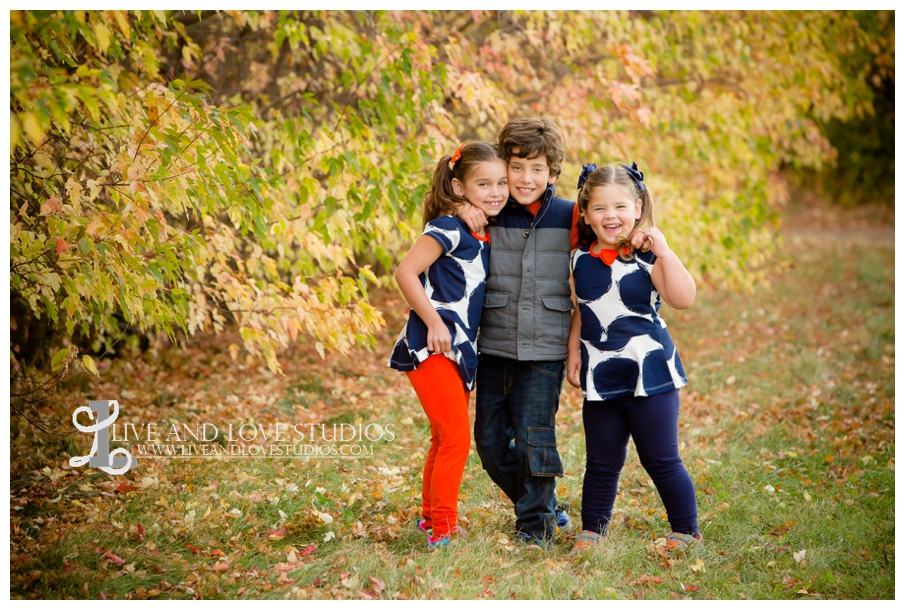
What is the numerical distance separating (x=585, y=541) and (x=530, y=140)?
1.58m

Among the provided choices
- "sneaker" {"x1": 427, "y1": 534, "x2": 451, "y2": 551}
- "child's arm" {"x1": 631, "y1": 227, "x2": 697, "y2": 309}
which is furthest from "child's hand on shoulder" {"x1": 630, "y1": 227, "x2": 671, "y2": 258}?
"sneaker" {"x1": 427, "y1": 534, "x2": 451, "y2": 551}

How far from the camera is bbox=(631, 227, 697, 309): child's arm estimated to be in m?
2.81

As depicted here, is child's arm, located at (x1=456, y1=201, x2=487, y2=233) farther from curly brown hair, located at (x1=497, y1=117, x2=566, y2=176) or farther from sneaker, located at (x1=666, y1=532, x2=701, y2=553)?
sneaker, located at (x1=666, y1=532, x2=701, y2=553)

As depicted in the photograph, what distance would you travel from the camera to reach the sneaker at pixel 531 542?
9.94ft

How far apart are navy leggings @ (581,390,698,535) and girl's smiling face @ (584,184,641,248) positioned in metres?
0.63

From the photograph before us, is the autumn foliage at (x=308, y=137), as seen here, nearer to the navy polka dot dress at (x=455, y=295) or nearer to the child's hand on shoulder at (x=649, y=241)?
the navy polka dot dress at (x=455, y=295)

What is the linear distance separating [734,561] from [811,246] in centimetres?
1095

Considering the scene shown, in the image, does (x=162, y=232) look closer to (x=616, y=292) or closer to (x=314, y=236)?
(x=314, y=236)

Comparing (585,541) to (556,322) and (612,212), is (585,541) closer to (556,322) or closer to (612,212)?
(556,322)

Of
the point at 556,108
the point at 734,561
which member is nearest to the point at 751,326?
the point at 556,108

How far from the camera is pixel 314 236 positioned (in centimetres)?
386

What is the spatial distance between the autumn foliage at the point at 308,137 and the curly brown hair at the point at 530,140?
1.02 metres

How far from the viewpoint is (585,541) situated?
3.04 m

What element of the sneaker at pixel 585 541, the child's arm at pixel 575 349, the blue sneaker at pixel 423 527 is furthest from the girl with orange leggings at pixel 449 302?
the sneaker at pixel 585 541
